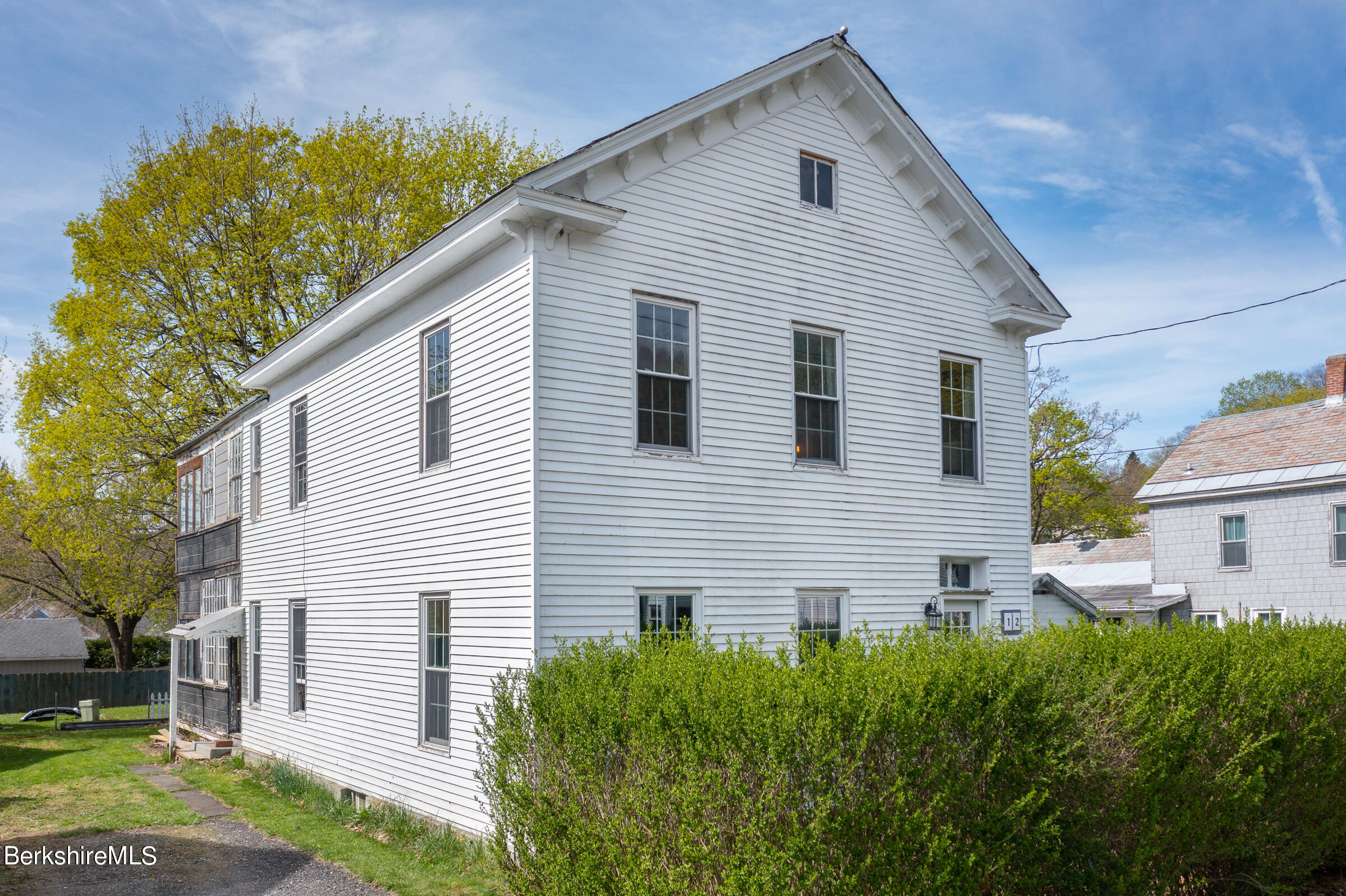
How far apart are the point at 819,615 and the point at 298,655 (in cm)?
904

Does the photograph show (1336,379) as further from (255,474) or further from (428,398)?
(255,474)

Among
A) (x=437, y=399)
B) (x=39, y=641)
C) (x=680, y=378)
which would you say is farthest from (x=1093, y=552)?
(x=39, y=641)

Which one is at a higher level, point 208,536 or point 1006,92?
point 1006,92

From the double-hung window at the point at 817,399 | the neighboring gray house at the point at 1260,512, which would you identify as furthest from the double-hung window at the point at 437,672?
the neighboring gray house at the point at 1260,512

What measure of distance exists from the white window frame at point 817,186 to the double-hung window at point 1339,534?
779 inches

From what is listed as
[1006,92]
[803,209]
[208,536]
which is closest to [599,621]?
[803,209]

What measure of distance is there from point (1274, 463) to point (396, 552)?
80.7ft

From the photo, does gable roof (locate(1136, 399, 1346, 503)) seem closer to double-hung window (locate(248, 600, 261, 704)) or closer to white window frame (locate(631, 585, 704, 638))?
white window frame (locate(631, 585, 704, 638))

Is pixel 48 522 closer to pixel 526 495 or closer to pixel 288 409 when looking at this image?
pixel 288 409

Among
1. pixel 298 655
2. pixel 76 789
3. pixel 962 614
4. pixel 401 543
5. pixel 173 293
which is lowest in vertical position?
pixel 76 789

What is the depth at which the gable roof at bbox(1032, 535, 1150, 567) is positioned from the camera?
111 ft

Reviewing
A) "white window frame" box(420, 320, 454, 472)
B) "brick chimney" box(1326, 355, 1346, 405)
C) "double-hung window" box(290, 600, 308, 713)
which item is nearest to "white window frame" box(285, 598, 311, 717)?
"double-hung window" box(290, 600, 308, 713)

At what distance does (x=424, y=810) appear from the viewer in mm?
11641

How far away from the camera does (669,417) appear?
11.2 meters
